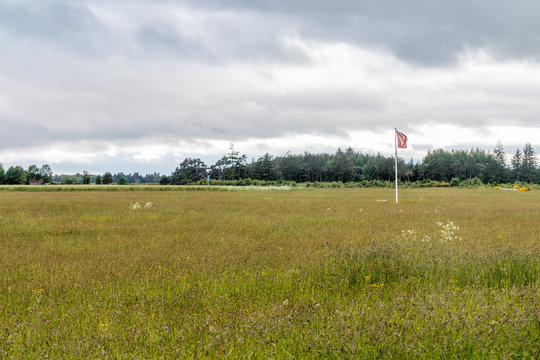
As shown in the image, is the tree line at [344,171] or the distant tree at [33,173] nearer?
the tree line at [344,171]

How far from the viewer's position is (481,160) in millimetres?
161375

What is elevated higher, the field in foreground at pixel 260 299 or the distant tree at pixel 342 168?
the distant tree at pixel 342 168

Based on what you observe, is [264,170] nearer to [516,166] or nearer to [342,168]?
[342,168]

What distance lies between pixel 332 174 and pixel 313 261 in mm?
136157

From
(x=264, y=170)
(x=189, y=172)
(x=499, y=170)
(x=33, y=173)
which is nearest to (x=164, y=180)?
(x=189, y=172)

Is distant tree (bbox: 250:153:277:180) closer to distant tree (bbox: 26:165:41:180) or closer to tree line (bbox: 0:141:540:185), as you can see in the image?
tree line (bbox: 0:141:540:185)

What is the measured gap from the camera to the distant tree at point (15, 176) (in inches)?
5359

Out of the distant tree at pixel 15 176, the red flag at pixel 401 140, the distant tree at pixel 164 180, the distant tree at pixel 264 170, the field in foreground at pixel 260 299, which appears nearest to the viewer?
the field in foreground at pixel 260 299

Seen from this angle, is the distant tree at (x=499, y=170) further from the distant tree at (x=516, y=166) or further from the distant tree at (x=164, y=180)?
the distant tree at (x=164, y=180)

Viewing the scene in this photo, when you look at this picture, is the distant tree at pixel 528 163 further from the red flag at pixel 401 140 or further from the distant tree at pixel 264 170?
the red flag at pixel 401 140

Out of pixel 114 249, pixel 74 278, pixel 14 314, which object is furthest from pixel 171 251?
pixel 14 314

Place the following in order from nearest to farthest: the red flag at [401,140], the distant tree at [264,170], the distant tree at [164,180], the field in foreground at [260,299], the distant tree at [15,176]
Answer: the field in foreground at [260,299]
the red flag at [401,140]
the distant tree at [264,170]
the distant tree at [15,176]
the distant tree at [164,180]

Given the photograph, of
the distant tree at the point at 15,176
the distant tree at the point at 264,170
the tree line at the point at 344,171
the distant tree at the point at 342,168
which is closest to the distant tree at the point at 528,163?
the tree line at the point at 344,171

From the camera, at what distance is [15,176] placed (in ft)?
452
